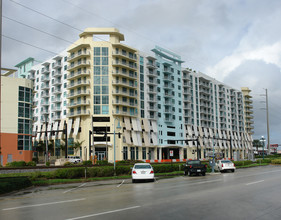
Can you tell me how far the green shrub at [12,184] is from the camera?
55.5 feet

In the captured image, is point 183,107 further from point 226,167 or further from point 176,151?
point 226,167

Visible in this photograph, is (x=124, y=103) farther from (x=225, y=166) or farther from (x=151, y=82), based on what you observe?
(x=225, y=166)

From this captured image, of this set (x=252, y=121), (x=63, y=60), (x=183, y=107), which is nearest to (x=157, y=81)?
(x=183, y=107)

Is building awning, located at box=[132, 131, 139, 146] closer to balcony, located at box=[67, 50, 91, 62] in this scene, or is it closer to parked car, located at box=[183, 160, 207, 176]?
balcony, located at box=[67, 50, 91, 62]

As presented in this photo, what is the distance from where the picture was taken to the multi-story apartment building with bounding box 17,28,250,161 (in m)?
75.9

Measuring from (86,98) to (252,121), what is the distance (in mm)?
88921

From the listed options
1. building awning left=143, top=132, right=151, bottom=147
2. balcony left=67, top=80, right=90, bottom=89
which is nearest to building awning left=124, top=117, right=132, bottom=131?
building awning left=143, top=132, right=151, bottom=147

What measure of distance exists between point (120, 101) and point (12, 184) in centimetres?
5909

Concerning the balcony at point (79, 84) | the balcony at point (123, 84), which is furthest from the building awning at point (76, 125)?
the balcony at point (123, 84)

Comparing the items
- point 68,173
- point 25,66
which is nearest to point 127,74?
point 25,66

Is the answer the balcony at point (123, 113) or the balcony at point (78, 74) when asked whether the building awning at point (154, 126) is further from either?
the balcony at point (78, 74)

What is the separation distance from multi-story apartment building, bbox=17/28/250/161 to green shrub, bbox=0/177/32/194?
1662 inches

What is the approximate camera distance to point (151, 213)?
9484 millimetres

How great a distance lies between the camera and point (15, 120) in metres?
51.8
